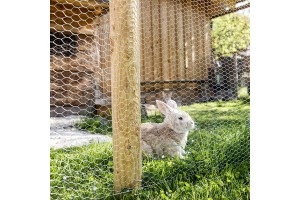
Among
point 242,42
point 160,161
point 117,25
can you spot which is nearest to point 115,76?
point 117,25

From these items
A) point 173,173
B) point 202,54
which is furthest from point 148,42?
point 173,173

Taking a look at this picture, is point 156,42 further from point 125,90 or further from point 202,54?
point 125,90

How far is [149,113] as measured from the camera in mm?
3836

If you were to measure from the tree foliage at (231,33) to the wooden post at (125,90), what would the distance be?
5727mm

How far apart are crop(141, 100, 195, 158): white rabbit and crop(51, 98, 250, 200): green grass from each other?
9 cm

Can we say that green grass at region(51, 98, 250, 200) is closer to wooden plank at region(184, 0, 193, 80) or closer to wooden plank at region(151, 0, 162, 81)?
wooden plank at region(151, 0, 162, 81)

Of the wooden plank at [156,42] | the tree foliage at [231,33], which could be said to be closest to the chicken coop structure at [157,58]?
the wooden plank at [156,42]

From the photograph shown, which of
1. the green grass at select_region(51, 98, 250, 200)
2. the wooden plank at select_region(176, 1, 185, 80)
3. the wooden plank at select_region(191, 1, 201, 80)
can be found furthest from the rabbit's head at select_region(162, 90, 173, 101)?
the green grass at select_region(51, 98, 250, 200)

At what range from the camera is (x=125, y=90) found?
1.61 meters

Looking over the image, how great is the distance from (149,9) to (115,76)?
3229mm

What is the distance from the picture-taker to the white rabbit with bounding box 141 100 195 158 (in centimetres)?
225

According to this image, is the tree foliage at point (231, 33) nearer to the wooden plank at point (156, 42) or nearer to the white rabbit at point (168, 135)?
the wooden plank at point (156, 42)

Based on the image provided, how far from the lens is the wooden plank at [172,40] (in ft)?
15.6

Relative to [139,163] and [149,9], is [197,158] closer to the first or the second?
[139,163]
